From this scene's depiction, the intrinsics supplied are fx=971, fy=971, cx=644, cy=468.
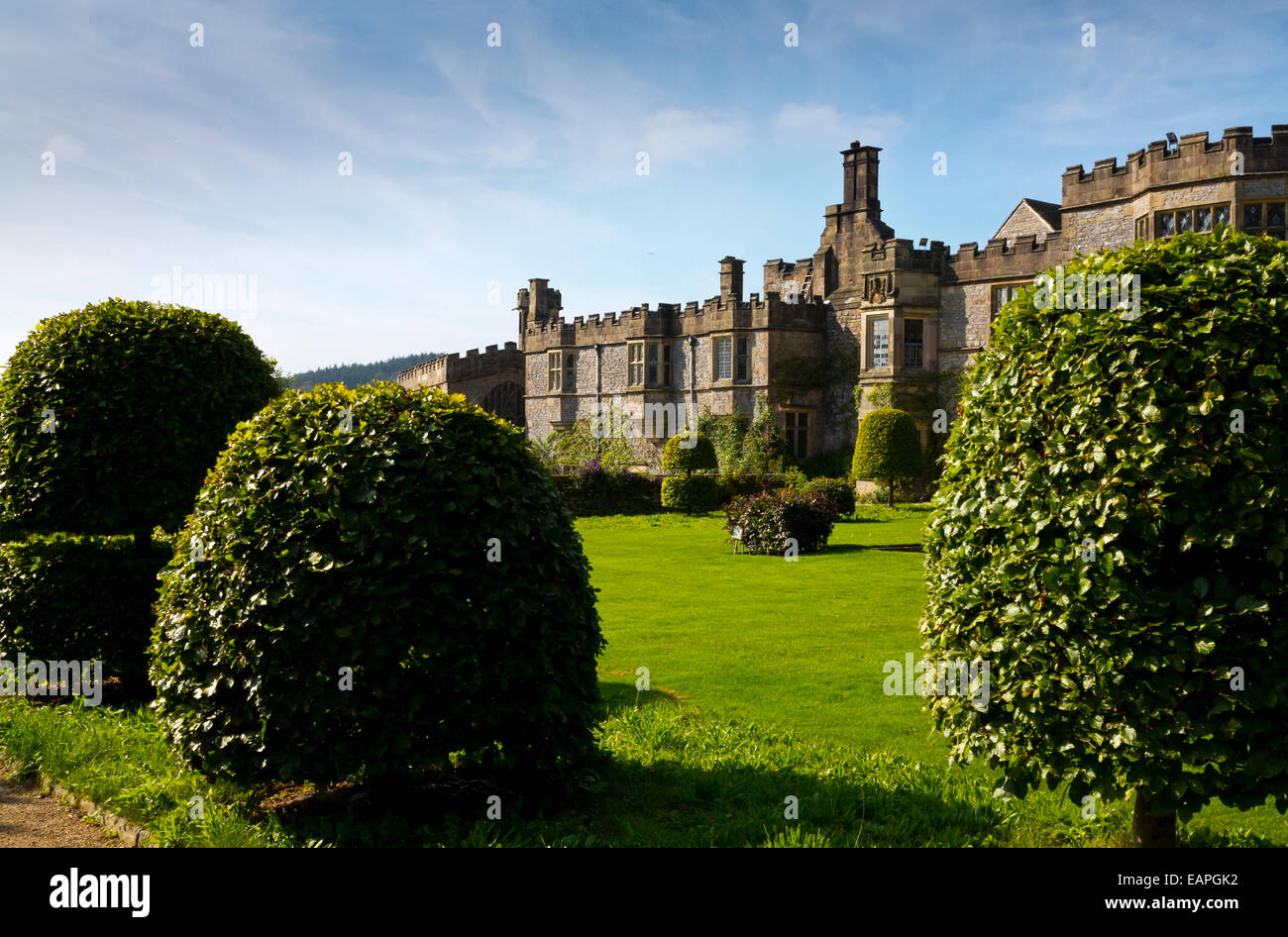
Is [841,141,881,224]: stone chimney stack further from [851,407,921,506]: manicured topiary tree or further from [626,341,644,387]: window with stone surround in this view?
[851,407,921,506]: manicured topiary tree

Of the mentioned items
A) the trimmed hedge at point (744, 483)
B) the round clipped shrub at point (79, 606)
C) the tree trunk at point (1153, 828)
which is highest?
the trimmed hedge at point (744, 483)

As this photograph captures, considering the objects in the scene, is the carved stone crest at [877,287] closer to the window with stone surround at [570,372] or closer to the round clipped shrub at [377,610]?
the window with stone surround at [570,372]

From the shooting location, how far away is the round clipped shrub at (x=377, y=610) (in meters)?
5.38

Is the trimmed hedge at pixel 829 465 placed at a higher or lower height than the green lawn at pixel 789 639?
higher

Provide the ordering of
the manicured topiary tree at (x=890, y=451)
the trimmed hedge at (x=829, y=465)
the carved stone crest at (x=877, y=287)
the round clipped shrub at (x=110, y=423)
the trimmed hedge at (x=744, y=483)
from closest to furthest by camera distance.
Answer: the round clipped shrub at (x=110, y=423)
the manicured topiary tree at (x=890, y=451)
the trimmed hedge at (x=744, y=483)
the carved stone crest at (x=877, y=287)
the trimmed hedge at (x=829, y=465)

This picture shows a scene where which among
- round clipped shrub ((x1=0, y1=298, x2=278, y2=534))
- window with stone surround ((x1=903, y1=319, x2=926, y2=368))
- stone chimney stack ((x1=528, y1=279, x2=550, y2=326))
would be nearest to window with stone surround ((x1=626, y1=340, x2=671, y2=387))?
stone chimney stack ((x1=528, y1=279, x2=550, y2=326))

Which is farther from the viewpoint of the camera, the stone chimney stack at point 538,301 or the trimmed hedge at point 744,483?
the stone chimney stack at point 538,301

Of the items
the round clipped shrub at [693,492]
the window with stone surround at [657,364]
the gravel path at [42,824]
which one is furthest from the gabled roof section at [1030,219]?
the gravel path at [42,824]

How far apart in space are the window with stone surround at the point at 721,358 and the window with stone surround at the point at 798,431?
3135 mm

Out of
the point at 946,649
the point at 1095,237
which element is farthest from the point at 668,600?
the point at 1095,237

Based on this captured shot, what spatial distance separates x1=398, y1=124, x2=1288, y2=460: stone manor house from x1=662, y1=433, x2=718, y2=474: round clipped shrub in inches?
182

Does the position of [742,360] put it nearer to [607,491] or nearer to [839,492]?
[607,491]
